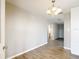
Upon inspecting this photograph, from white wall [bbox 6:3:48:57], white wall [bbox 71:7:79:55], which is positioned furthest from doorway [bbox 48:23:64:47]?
white wall [bbox 71:7:79:55]

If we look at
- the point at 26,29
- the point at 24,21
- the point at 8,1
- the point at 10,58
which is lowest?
the point at 10,58

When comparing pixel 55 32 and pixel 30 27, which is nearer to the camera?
pixel 30 27

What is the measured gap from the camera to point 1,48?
4.53 ft

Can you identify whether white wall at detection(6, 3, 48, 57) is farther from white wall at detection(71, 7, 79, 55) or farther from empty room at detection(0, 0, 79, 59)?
white wall at detection(71, 7, 79, 55)

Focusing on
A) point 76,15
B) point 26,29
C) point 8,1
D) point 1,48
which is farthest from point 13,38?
point 76,15

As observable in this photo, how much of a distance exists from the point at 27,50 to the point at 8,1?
2.89 metres

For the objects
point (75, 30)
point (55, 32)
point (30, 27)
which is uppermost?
point (30, 27)

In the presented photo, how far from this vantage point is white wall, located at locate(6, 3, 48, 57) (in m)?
3.74

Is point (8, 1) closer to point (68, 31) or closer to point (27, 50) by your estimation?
point (27, 50)

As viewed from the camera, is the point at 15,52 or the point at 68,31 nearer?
the point at 15,52

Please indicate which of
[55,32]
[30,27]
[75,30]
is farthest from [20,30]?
[55,32]

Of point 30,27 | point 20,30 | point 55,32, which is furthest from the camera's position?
point 55,32

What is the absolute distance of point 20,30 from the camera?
14.5 feet

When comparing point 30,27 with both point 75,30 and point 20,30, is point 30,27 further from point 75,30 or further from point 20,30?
point 75,30
